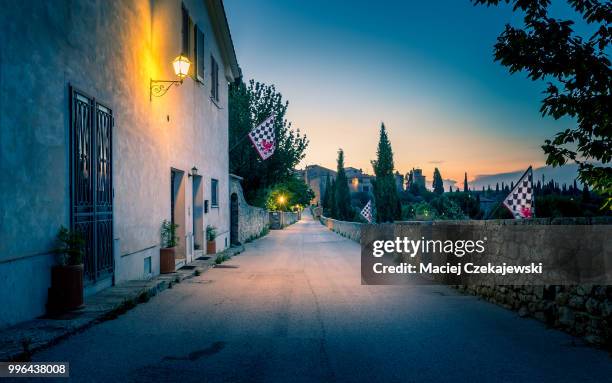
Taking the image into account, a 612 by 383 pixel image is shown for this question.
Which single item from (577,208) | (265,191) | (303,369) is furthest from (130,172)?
(577,208)

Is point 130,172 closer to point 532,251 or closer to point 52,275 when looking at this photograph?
point 52,275

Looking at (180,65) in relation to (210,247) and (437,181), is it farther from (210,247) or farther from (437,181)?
(437,181)

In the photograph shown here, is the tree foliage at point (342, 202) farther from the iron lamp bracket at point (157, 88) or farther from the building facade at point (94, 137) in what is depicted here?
the iron lamp bracket at point (157, 88)

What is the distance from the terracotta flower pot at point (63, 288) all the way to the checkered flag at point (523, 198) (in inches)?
447

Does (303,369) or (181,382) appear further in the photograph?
(303,369)

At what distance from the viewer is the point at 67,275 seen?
595 centimetres

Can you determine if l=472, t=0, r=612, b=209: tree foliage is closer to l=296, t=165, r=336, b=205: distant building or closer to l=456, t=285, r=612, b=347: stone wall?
l=456, t=285, r=612, b=347: stone wall

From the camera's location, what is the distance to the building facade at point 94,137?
522 centimetres

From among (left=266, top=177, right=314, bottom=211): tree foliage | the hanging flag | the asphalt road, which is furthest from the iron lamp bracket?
(left=266, top=177, right=314, bottom=211): tree foliage

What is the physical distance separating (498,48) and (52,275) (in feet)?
21.4

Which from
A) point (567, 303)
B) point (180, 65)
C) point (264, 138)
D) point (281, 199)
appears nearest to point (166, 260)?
point (180, 65)

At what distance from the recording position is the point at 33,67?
556cm

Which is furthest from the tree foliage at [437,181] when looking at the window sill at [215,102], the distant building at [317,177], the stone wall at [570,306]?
the stone wall at [570,306]

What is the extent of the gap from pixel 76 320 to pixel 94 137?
10.4ft
